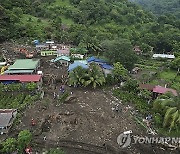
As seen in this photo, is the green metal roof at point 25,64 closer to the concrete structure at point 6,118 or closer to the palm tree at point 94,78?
the palm tree at point 94,78

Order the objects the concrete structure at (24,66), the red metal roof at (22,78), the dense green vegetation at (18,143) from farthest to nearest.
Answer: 1. the concrete structure at (24,66)
2. the red metal roof at (22,78)
3. the dense green vegetation at (18,143)

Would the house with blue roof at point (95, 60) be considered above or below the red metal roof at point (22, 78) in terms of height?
below

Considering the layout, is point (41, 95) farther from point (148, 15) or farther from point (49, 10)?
point (148, 15)

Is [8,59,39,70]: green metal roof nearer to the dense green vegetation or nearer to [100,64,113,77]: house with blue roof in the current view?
[100,64,113,77]: house with blue roof

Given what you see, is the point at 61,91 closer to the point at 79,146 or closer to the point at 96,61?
the point at 79,146

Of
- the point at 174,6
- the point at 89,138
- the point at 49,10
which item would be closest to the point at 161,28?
the point at 49,10

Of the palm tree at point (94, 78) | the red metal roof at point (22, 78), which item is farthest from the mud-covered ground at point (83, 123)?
the red metal roof at point (22, 78)

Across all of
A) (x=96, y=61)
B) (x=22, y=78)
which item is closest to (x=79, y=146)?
(x=22, y=78)

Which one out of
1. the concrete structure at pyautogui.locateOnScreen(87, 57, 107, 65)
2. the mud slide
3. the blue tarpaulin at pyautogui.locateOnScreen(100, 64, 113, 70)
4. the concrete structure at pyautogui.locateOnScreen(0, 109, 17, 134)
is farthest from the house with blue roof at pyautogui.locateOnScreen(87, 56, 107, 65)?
the mud slide
